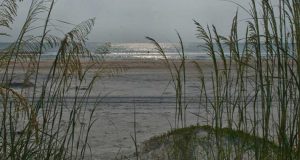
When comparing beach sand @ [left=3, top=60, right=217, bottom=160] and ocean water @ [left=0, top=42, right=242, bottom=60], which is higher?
ocean water @ [left=0, top=42, right=242, bottom=60]

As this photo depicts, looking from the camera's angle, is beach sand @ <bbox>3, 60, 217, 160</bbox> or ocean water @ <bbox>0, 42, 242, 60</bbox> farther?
beach sand @ <bbox>3, 60, 217, 160</bbox>

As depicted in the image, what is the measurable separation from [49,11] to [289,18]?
1249 mm

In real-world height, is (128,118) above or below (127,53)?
below

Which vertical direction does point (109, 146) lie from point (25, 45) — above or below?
below

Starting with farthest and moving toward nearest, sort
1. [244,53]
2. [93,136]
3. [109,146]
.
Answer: [93,136] → [109,146] → [244,53]

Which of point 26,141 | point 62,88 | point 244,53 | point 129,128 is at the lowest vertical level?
point 129,128

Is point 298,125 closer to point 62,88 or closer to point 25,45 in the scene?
point 62,88

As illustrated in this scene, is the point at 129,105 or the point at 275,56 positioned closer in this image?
the point at 275,56

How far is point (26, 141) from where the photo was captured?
253cm

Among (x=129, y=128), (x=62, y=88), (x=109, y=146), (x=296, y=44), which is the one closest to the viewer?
(x=296, y=44)

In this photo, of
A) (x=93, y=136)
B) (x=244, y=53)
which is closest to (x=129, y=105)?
(x=93, y=136)

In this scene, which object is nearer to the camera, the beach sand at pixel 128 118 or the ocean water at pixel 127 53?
the ocean water at pixel 127 53

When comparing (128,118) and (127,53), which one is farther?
(127,53)

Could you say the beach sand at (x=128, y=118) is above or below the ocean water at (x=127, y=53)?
below
